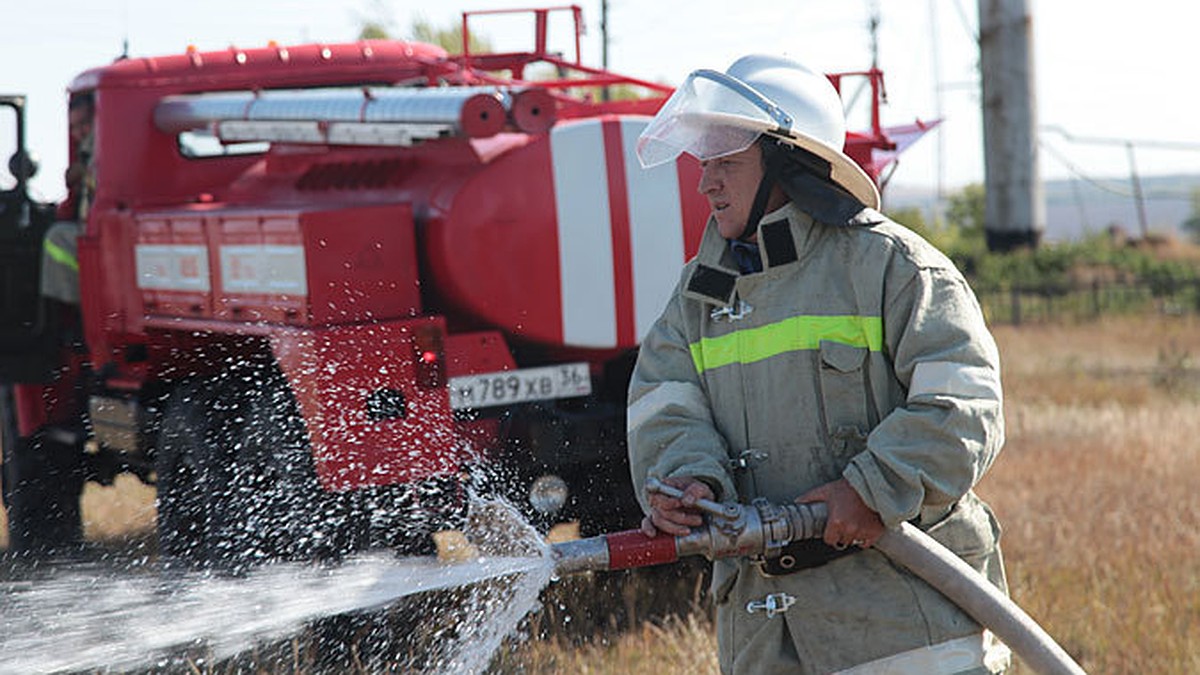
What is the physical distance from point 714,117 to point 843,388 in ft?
1.94

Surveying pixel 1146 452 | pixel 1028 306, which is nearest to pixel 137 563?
pixel 1146 452

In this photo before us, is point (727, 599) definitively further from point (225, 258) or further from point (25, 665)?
point (225, 258)

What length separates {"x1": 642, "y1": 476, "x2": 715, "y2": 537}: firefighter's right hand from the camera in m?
3.13

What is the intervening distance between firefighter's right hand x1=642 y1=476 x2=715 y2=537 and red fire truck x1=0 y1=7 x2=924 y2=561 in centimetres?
256

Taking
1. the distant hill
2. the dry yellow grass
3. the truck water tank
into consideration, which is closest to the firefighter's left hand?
the dry yellow grass

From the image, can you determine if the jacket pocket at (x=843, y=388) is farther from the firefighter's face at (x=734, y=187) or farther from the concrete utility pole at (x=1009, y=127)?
the concrete utility pole at (x=1009, y=127)

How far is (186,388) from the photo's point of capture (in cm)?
685

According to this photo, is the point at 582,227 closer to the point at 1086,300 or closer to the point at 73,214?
the point at 73,214

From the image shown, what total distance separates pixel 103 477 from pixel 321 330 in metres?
2.95

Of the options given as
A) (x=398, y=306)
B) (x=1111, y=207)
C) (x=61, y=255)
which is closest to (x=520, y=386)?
(x=398, y=306)

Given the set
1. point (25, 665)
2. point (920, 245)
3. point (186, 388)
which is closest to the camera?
point (920, 245)

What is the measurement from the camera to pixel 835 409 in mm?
3205

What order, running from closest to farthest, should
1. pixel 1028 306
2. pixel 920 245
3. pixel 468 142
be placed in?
1. pixel 920 245
2. pixel 468 142
3. pixel 1028 306

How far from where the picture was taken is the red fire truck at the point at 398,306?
575 centimetres
